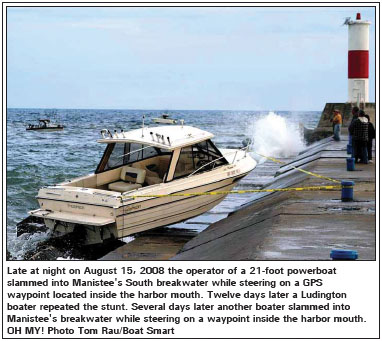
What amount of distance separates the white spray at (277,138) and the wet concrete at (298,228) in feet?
56.1

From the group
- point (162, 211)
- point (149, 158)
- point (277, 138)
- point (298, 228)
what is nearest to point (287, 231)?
point (298, 228)

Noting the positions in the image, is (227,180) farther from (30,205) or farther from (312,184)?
(30,205)

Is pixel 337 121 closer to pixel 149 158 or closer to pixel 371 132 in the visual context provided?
pixel 371 132

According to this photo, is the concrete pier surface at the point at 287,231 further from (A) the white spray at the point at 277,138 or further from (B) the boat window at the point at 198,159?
(A) the white spray at the point at 277,138

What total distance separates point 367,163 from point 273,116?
2137 cm

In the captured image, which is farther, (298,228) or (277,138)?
(277,138)

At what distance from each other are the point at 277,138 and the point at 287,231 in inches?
971

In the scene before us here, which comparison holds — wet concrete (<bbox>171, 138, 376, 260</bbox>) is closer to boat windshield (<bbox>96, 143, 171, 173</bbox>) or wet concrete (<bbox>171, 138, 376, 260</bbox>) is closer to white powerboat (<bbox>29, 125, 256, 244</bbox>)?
white powerboat (<bbox>29, 125, 256, 244</bbox>)

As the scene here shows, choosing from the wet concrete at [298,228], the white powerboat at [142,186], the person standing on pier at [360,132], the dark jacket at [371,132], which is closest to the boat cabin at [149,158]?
the white powerboat at [142,186]

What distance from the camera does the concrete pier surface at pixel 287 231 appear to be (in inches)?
347

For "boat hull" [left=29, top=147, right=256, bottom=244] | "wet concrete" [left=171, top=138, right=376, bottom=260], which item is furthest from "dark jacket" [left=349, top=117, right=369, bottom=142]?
"boat hull" [left=29, top=147, right=256, bottom=244]

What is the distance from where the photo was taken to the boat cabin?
46.8ft

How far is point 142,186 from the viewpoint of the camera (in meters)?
14.5
